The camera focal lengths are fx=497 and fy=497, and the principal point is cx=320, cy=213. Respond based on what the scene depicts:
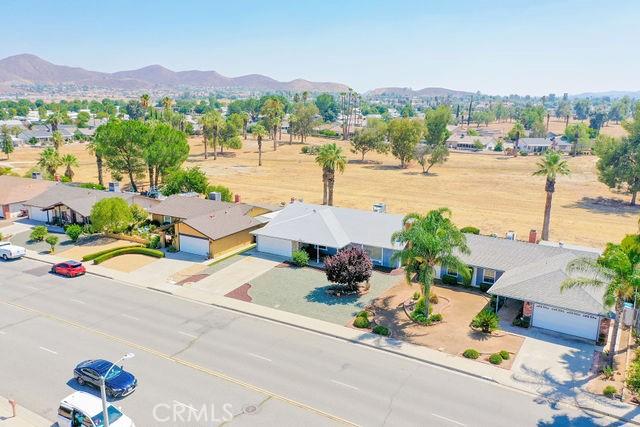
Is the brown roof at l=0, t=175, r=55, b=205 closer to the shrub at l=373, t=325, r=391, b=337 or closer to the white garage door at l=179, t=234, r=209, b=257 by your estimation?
the white garage door at l=179, t=234, r=209, b=257

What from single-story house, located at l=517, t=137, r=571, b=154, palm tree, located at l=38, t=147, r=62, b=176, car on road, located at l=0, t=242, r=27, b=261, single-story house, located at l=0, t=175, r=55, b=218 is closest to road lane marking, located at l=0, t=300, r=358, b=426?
car on road, located at l=0, t=242, r=27, b=261

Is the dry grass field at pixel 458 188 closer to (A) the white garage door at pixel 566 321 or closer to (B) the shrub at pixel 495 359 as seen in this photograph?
(A) the white garage door at pixel 566 321

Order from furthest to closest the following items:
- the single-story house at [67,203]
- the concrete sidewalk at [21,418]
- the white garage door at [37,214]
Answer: the white garage door at [37,214] < the single-story house at [67,203] < the concrete sidewalk at [21,418]

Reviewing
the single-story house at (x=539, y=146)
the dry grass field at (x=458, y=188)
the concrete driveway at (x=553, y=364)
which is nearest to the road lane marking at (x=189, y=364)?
the concrete driveway at (x=553, y=364)

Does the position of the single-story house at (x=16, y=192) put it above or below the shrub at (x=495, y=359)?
above

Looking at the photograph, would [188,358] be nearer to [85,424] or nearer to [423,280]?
[85,424]

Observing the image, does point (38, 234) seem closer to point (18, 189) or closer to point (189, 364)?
point (18, 189)
